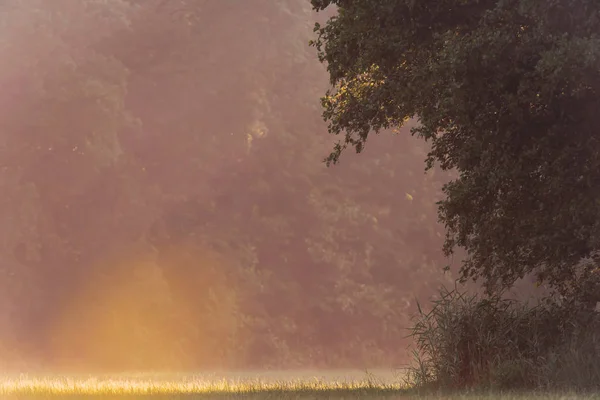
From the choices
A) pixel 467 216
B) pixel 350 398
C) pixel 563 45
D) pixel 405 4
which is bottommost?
pixel 350 398

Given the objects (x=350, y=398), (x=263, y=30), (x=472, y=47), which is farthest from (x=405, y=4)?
(x=263, y=30)

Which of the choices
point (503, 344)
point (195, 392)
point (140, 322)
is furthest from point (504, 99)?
point (140, 322)

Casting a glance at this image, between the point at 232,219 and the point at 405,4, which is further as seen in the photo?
the point at 232,219

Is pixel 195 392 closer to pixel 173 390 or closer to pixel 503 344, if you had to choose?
pixel 173 390

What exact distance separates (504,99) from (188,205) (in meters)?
34.0

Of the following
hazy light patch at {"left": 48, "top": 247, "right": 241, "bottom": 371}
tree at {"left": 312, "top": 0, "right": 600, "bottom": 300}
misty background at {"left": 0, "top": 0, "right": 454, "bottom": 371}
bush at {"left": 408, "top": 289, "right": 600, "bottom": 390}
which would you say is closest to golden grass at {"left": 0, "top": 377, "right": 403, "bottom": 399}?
bush at {"left": 408, "top": 289, "right": 600, "bottom": 390}

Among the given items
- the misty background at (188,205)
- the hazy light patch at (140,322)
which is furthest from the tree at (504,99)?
the misty background at (188,205)

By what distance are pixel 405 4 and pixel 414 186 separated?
36.4 metres

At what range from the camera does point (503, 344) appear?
1767cm

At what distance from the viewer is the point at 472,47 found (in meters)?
14.9

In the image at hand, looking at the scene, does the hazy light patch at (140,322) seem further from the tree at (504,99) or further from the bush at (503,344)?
the tree at (504,99)

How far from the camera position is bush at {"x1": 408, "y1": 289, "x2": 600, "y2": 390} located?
16953mm

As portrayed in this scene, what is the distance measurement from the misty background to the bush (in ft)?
94.7

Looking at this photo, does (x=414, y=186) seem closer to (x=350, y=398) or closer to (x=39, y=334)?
(x=39, y=334)
